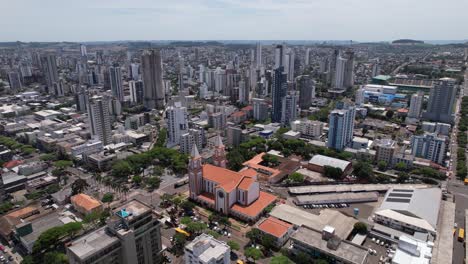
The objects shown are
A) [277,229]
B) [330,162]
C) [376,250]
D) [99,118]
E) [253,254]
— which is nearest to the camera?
[253,254]

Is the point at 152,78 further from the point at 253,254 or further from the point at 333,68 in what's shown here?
the point at 333,68

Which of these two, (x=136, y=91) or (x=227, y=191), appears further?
(x=136, y=91)

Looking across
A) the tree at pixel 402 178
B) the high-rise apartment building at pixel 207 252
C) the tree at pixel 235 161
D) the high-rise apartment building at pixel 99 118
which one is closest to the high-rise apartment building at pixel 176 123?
the high-rise apartment building at pixel 99 118

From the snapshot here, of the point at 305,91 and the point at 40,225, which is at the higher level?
the point at 305,91

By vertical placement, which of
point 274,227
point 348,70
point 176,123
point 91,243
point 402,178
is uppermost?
point 348,70

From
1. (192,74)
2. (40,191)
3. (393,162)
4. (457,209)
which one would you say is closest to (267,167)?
(393,162)

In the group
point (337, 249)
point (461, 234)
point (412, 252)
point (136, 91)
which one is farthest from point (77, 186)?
point (136, 91)

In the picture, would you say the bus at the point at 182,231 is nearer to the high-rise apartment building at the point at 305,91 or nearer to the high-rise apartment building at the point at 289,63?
the high-rise apartment building at the point at 305,91

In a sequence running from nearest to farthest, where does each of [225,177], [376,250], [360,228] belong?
[376,250], [360,228], [225,177]
